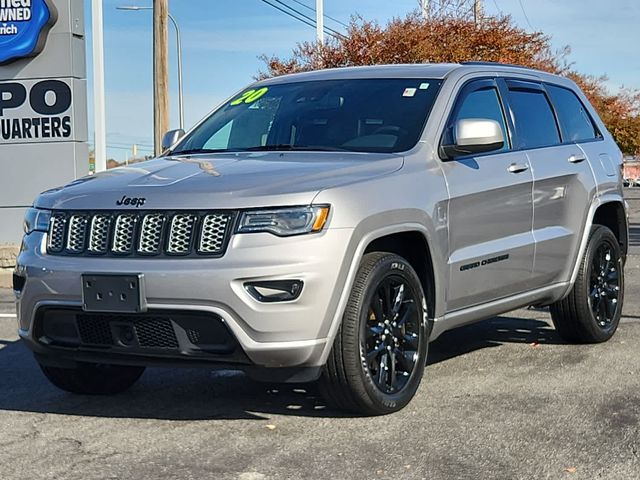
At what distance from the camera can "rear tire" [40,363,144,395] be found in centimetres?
561

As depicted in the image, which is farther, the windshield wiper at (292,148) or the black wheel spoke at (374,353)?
the windshield wiper at (292,148)

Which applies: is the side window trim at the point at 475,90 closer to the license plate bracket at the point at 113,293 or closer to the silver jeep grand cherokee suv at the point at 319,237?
the silver jeep grand cherokee suv at the point at 319,237

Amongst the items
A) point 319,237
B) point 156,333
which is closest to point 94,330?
point 156,333

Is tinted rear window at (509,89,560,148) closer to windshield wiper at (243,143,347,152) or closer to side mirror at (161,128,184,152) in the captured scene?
windshield wiper at (243,143,347,152)

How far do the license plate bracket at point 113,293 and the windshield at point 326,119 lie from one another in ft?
4.85

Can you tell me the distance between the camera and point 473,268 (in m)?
5.69

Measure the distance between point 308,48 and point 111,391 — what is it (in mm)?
20708

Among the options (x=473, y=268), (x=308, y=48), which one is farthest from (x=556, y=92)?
(x=308, y=48)

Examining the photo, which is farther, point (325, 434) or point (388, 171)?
point (388, 171)

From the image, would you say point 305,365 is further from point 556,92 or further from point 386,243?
point 556,92

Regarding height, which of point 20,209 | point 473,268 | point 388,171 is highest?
point 388,171

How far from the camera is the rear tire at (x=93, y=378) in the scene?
18.4ft

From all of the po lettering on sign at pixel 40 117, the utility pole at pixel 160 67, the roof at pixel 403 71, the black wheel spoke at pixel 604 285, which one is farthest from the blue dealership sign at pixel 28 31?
the black wheel spoke at pixel 604 285

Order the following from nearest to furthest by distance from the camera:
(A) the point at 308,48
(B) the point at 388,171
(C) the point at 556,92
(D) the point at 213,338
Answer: (D) the point at 213,338 < (B) the point at 388,171 < (C) the point at 556,92 < (A) the point at 308,48
